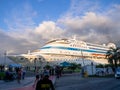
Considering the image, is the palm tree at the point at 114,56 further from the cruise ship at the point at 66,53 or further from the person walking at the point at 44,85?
the person walking at the point at 44,85

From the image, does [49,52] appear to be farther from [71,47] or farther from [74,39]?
[74,39]

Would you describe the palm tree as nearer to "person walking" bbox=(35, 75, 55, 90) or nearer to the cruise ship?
the cruise ship

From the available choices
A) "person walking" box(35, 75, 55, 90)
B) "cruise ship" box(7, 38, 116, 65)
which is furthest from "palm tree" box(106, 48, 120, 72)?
"person walking" box(35, 75, 55, 90)

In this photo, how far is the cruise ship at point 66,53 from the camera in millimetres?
83944

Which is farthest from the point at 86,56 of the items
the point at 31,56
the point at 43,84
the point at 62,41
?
the point at 43,84

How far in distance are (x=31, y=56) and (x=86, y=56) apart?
2422cm

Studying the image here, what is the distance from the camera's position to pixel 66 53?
301ft

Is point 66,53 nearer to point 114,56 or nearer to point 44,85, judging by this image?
point 114,56

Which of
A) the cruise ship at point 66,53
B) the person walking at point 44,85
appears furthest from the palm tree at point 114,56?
the person walking at point 44,85

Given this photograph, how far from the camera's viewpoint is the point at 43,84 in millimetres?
8117

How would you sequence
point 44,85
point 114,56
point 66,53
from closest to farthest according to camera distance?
point 44,85 < point 114,56 < point 66,53

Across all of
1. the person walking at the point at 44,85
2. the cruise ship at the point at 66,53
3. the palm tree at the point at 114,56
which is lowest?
the person walking at the point at 44,85

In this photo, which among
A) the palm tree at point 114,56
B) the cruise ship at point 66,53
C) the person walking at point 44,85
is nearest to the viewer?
the person walking at point 44,85

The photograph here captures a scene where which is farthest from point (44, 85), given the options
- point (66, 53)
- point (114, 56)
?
point (66, 53)
